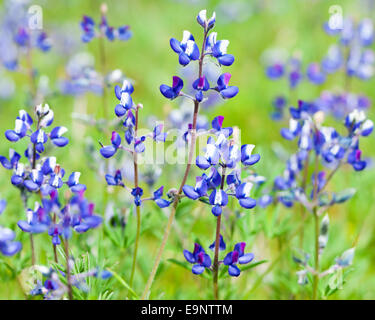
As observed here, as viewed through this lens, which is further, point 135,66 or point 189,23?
point 189,23

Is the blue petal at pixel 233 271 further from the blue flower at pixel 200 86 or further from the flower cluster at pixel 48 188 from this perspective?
the blue flower at pixel 200 86

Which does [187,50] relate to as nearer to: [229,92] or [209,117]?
[229,92]

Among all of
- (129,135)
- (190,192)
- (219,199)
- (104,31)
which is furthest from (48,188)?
(104,31)

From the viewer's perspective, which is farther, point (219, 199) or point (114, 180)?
point (114, 180)

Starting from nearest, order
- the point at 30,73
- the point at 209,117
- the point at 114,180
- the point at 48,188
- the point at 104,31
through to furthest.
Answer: the point at 48,188, the point at 114,180, the point at 104,31, the point at 30,73, the point at 209,117

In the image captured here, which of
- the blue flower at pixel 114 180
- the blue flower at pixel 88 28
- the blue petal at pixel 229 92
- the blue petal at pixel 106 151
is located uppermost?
the blue flower at pixel 88 28

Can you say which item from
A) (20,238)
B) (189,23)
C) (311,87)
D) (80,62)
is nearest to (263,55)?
(311,87)

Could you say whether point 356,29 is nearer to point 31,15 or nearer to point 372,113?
point 372,113

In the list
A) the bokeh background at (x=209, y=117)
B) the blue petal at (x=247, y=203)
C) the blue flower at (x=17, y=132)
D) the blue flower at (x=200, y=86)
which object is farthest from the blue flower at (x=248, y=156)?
the blue flower at (x=17, y=132)

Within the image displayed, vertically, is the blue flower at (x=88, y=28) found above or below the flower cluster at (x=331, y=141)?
above
